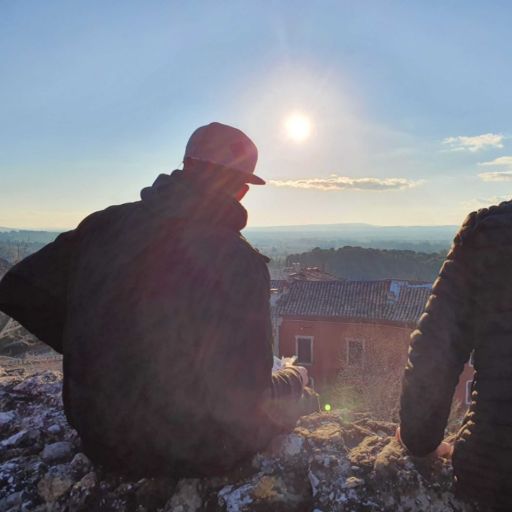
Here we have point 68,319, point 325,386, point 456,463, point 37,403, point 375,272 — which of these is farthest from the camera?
point 375,272

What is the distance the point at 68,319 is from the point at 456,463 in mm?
1427

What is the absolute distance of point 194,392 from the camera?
1534mm

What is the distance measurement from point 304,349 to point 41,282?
1895 cm

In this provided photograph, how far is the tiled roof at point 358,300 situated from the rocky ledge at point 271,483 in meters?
17.5

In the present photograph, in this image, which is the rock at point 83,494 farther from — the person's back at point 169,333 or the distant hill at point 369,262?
the distant hill at point 369,262

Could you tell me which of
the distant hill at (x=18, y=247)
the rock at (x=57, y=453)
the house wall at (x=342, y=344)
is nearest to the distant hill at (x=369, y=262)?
the distant hill at (x=18, y=247)

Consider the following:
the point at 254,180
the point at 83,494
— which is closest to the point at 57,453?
the point at 83,494

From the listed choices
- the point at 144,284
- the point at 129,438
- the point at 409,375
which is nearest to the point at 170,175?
the point at 144,284

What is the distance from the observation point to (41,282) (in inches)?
71.6

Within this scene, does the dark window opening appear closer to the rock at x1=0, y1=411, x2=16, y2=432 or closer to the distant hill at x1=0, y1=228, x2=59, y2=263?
the distant hill at x1=0, y1=228, x2=59, y2=263

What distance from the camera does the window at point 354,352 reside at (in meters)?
18.9

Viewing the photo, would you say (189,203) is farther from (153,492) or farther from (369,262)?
(369,262)

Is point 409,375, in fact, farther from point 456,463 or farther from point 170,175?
point 170,175

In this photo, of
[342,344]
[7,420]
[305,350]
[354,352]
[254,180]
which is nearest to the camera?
[254,180]
